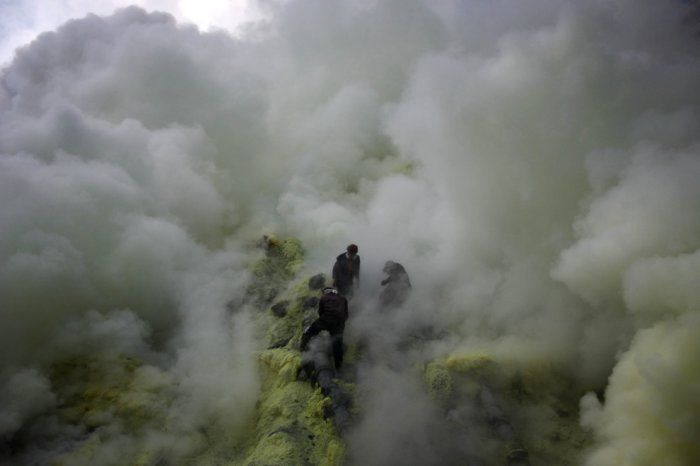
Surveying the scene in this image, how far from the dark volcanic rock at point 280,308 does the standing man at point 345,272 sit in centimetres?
128

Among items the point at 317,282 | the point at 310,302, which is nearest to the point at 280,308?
the point at 310,302

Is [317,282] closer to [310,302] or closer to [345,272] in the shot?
[310,302]

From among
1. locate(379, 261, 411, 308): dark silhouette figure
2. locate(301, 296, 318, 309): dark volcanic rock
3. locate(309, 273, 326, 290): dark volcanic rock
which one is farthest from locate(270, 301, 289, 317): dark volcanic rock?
locate(379, 261, 411, 308): dark silhouette figure

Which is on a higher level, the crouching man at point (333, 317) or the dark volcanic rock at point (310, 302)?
the dark volcanic rock at point (310, 302)

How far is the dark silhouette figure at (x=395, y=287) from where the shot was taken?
983cm

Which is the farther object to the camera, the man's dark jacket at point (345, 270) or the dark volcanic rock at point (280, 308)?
the dark volcanic rock at point (280, 308)

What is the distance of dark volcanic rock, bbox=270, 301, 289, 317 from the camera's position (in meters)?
10.1

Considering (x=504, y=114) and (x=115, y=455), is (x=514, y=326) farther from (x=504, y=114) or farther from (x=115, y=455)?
(x=115, y=455)

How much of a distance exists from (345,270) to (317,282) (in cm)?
86

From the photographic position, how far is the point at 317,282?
412 inches

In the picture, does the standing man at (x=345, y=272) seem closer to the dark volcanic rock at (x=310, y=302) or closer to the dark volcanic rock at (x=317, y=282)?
the dark volcanic rock at (x=317, y=282)

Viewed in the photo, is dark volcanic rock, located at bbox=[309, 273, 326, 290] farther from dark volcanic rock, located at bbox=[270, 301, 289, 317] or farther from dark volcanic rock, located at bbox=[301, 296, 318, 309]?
dark volcanic rock, located at bbox=[270, 301, 289, 317]

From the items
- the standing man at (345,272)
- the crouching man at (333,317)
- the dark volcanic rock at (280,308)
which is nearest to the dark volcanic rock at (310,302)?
the dark volcanic rock at (280,308)

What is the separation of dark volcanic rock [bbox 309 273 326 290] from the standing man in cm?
46
